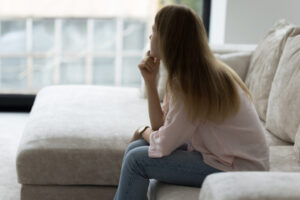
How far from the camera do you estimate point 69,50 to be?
4.20m

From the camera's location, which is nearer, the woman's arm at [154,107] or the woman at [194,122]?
the woman at [194,122]

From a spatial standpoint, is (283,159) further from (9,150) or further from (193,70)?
(9,150)

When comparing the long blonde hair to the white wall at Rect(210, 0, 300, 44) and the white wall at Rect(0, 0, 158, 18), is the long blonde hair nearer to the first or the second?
the white wall at Rect(210, 0, 300, 44)

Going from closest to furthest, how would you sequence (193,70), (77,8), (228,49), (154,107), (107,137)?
(193,70) < (154,107) < (107,137) < (228,49) < (77,8)

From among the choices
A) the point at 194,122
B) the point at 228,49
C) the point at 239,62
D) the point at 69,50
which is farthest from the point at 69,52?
the point at 194,122

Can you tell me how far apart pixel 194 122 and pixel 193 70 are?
17 centimetres

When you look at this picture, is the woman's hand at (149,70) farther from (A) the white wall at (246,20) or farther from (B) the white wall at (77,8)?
(B) the white wall at (77,8)

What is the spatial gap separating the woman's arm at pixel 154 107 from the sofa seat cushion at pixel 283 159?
0.46m

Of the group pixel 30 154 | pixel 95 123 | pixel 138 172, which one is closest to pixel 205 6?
pixel 95 123

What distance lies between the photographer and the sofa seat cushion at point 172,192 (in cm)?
168

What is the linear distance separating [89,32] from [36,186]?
85.0 inches

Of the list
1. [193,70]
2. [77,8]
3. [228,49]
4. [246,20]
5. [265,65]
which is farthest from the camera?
[77,8]

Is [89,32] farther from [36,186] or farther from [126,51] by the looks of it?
[36,186]

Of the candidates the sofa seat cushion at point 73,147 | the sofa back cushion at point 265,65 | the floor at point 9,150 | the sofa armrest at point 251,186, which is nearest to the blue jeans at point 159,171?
the sofa armrest at point 251,186
